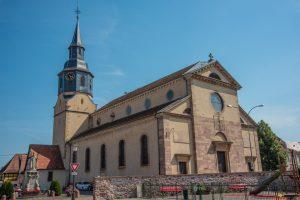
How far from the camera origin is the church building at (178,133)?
95.2ft

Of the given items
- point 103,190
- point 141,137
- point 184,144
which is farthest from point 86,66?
point 103,190

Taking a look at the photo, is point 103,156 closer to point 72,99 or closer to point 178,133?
point 178,133

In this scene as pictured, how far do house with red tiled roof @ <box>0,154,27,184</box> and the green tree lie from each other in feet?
113

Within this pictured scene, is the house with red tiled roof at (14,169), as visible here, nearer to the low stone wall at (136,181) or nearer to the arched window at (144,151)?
the arched window at (144,151)

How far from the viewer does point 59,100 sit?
1921 inches

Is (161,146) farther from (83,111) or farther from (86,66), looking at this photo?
(86,66)

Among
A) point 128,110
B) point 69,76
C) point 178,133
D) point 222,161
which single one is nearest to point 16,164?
point 69,76

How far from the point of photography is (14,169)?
48.5m

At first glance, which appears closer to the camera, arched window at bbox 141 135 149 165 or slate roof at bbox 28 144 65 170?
arched window at bbox 141 135 149 165

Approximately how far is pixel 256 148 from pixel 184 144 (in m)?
13.0

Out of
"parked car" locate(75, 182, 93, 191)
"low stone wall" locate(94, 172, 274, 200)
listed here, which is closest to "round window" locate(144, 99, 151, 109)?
"parked car" locate(75, 182, 93, 191)

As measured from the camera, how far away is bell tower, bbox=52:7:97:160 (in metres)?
46.3

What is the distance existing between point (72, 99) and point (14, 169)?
47.0 ft

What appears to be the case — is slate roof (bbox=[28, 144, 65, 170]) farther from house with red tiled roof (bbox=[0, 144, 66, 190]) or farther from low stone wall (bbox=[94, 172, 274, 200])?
low stone wall (bbox=[94, 172, 274, 200])
